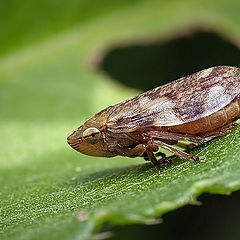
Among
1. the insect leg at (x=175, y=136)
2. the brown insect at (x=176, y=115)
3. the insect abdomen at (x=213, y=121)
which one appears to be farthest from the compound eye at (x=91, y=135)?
the insect abdomen at (x=213, y=121)

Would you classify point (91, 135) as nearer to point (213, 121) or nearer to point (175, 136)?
point (175, 136)

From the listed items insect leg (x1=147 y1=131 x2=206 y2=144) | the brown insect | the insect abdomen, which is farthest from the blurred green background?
the insect abdomen

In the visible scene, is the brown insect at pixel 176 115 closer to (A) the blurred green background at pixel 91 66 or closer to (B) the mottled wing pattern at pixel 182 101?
(B) the mottled wing pattern at pixel 182 101

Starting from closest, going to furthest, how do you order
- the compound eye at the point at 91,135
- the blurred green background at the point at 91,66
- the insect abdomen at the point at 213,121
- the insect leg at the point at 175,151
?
the insect leg at the point at 175,151, the insect abdomen at the point at 213,121, the compound eye at the point at 91,135, the blurred green background at the point at 91,66

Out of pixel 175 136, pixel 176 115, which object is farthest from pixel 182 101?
pixel 175 136

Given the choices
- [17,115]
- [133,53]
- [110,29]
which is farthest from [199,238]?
[110,29]
